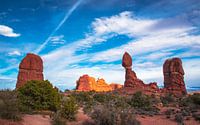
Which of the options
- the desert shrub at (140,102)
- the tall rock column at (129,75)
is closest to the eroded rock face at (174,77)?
the tall rock column at (129,75)

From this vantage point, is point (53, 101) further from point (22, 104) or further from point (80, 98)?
point (80, 98)

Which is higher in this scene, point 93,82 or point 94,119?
point 93,82

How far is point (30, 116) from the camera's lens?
21609 mm

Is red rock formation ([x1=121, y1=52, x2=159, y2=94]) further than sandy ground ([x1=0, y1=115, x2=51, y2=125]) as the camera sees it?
Yes

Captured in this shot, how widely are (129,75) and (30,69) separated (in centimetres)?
2337

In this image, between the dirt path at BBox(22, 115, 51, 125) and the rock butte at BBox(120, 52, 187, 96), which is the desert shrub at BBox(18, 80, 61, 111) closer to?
the dirt path at BBox(22, 115, 51, 125)

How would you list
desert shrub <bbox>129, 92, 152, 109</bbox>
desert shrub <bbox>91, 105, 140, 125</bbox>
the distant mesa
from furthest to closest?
1. the distant mesa
2. desert shrub <bbox>129, 92, 152, 109</bbox>
3. desert shrub <bbox>91, 105, 140, 125</bbox>

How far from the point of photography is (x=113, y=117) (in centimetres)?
2122

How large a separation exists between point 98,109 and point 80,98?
67.5 ft

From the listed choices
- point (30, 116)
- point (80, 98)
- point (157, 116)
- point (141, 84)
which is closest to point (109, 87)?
point (141, 84)

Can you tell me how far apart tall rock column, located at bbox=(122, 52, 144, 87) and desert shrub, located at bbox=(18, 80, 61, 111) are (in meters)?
37.4

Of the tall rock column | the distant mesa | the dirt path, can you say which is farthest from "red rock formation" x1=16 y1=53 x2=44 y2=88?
the distant mesa

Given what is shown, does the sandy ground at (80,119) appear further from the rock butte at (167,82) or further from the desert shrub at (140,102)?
the rock butte at (167,82)

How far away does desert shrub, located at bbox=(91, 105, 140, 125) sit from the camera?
21000 millimetres
